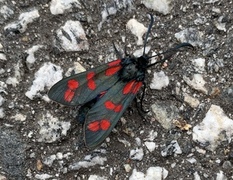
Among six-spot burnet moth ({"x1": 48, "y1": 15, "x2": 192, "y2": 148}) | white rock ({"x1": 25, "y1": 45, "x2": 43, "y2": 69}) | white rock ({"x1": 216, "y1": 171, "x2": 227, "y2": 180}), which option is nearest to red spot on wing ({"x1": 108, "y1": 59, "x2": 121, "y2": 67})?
six-spot burnet moth ({"x1": 48, "y1": 15, "x2": 192, "y2": 148})

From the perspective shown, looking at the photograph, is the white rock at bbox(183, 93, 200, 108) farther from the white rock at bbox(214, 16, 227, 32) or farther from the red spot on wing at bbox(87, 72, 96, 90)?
the red spot on wing at bbox(87, 72, 96, 90)

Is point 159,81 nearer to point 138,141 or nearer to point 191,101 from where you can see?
point 191,101

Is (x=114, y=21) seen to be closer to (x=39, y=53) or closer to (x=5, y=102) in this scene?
(x=39, y=53)

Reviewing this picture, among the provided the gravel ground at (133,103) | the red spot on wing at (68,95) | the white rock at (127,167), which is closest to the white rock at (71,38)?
the gravel ground at (133,103)

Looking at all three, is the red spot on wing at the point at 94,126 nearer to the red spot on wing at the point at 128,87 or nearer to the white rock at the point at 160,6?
the red spot on wing at the point at 128,87

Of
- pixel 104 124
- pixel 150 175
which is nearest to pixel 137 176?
pixel 150 175

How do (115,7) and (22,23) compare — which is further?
(115,7)
